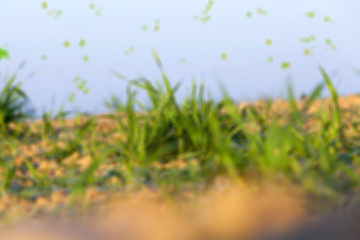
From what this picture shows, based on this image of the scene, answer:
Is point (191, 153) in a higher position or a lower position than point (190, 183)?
higher

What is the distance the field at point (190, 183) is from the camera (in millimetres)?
2162

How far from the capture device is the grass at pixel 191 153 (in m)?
2.42

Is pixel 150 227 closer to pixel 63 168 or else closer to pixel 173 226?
pixel 173 226

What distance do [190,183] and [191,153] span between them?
0.60m

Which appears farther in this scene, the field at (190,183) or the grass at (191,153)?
the grass at (191,153)

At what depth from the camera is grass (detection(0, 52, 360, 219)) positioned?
242 centimetres

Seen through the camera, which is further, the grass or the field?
the grass

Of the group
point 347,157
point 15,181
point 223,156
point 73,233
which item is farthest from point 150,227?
point 15,181

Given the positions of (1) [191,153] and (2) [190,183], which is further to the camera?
(1) [191,153]

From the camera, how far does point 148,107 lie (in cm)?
385

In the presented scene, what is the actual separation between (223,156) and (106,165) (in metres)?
1.31

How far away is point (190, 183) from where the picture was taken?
2.71 meters

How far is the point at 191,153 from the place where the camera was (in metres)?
3.30

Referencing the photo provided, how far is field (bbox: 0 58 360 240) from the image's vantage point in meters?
2.16
